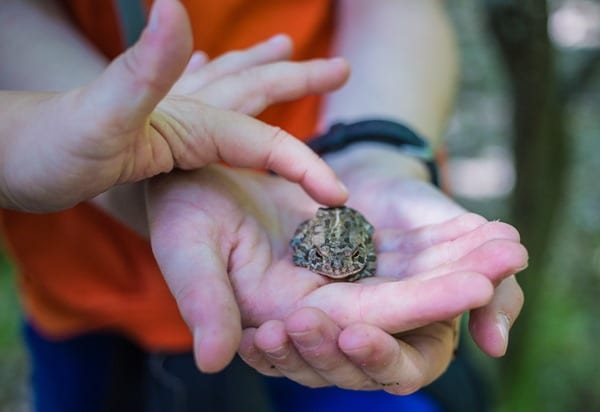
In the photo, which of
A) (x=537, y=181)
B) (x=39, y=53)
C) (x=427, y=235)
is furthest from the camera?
(x=537, y=181)

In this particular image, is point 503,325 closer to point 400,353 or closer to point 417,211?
point 400,353

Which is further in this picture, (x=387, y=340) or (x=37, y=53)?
(x=37, y=53)

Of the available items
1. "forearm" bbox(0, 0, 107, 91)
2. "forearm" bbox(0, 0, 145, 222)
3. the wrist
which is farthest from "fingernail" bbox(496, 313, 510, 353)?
"forearm" bbox(0, 0, 107, 91)

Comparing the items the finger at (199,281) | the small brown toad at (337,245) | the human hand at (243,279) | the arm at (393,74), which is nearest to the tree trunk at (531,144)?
Result: the arm at (393,74)

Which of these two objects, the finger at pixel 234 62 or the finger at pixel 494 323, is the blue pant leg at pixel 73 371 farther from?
the finger at pixel 494 323

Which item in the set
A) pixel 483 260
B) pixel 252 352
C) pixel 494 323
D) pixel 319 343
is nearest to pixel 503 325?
pixel 494 323

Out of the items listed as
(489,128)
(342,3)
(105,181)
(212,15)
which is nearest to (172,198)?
(105,181)
